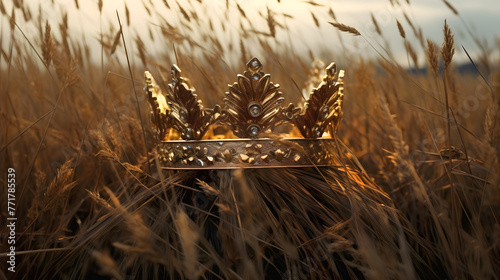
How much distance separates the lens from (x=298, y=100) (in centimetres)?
179

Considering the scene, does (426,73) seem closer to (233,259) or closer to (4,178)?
(233,259)

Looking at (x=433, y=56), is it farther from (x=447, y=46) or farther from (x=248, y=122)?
(x=248, y=122)

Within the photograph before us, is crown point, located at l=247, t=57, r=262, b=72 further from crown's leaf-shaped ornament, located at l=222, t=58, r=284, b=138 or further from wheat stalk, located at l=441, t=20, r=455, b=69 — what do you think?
wheat stalk, located at l=441, t=20, r=455, b=69

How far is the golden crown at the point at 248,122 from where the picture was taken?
1.17m

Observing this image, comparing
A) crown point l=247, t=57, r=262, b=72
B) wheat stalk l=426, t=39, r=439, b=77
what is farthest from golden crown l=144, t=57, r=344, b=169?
wheat stalk l=426, t=39, r=439, b=77

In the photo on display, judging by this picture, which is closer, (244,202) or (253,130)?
(244,202)

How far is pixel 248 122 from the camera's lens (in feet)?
4.07

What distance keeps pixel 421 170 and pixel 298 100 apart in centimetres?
53

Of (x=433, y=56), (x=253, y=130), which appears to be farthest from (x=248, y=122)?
(x=433, y=56)

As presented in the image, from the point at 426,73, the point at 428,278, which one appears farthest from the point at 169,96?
the point at 426,73

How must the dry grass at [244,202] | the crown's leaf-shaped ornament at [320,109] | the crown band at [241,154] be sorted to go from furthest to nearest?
the crown's leaf-shaped ornament at [320,109] → the crown band at [241,154] → the dry grass at [244,202]

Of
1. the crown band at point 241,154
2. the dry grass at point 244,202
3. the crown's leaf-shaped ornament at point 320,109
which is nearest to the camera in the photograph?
the dry grass at point 244,202

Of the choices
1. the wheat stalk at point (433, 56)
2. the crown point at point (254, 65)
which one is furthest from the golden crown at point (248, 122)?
the wheat stalk at point (433, 56)

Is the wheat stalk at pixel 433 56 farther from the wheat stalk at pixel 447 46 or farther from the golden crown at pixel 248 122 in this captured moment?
the golden crown at pixel 248 122
